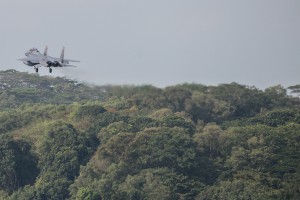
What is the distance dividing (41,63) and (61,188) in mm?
35881

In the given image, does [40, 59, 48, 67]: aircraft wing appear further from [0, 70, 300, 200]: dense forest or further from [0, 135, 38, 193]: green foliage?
[0, 135, 38, 193]: green foliage

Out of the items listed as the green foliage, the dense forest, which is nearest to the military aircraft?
the dense forest

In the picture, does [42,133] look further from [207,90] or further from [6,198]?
[207,90]

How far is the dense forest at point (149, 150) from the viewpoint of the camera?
118312 mm

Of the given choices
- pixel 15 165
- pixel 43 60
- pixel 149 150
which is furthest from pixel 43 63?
pixel 15 165

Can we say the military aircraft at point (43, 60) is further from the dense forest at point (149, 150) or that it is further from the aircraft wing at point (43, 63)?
the dense forest at point (149, 150)

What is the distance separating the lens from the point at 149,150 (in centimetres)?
12644

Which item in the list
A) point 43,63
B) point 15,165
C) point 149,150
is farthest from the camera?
point 15,165

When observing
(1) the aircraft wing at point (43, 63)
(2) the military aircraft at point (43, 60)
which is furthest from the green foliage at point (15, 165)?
(1) the aircraft wing at point (43, 63)

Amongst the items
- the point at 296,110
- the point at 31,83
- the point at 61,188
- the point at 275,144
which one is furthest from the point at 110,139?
the point at 31,83

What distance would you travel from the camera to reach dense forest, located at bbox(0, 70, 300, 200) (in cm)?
11831

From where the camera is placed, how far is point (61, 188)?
400ft

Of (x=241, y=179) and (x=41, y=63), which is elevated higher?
(x=41, y=63)

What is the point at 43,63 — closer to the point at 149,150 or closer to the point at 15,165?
the point at 149,150
